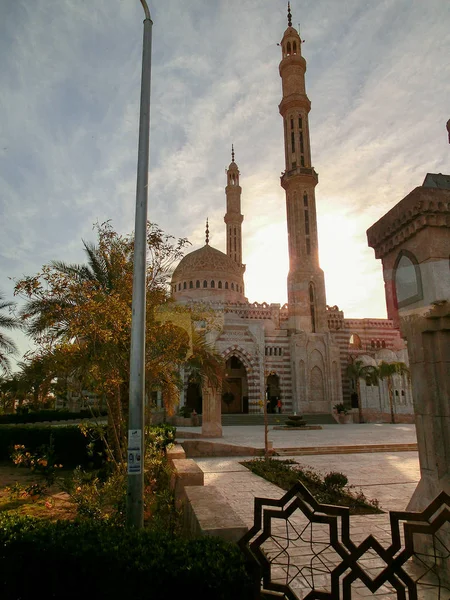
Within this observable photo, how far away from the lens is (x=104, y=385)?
23.1ft

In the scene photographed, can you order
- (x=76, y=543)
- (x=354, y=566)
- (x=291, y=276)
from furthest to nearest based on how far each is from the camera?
(x=291, y=276), (x=76, y=543), (x=354, y=566)

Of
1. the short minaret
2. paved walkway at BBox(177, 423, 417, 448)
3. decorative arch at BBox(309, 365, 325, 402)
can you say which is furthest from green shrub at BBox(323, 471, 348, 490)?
the short minaret

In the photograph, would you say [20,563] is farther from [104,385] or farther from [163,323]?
[163,323]

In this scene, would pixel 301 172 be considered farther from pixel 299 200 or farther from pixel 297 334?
pixel 297 334

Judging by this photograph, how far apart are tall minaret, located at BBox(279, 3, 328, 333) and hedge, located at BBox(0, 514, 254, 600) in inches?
1162

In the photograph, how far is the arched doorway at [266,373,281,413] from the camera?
31.9m

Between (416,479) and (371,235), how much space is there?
20.0ft

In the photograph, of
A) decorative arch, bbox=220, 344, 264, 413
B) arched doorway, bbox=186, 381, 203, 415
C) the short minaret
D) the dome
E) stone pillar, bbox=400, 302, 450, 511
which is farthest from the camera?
the short minaret

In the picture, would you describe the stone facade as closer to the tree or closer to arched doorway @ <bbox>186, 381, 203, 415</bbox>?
the tree

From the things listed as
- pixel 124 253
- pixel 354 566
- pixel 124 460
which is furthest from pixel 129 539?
pixel 124 253

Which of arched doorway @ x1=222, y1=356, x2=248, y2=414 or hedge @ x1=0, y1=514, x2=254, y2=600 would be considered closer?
hedge @ x1=0, y1=514, x2=254, y2=600

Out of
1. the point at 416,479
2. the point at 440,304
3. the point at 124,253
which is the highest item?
the point at 124,253

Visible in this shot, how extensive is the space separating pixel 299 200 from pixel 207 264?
10.6 m

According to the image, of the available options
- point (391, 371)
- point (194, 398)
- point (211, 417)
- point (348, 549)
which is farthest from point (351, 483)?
point (194, 398)
